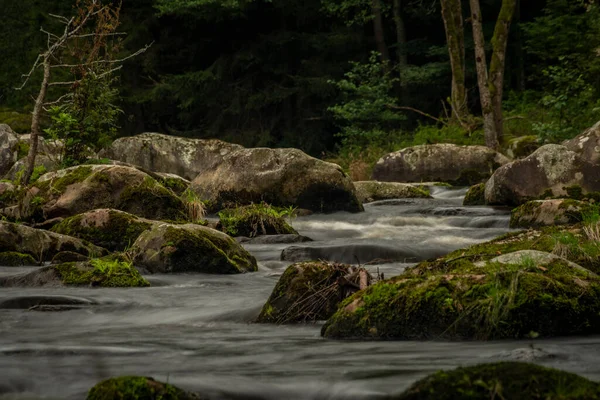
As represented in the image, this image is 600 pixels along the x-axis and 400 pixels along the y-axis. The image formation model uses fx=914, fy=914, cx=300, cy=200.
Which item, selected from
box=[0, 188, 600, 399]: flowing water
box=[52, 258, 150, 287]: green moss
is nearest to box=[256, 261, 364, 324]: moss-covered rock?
box=[0, 188, 600, 399]: flowing water

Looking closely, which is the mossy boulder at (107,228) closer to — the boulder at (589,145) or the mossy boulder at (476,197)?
the mossy boulder at (476,197)

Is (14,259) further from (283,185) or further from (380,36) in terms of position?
(380,36)

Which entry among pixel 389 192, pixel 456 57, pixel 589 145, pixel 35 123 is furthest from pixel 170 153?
pixel 589 145

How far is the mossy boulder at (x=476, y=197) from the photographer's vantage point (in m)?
15.8

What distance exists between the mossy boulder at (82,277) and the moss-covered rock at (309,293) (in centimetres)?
244

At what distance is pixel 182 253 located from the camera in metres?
9.55

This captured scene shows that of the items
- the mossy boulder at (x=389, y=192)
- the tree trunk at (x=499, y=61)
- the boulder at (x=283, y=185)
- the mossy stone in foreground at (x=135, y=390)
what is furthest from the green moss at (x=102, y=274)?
the tree trunk at (x=499, y=61)

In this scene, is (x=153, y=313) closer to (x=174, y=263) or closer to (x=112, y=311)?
(x=112, y=311)

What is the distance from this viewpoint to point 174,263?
9.53m

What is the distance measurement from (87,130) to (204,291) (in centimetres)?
746

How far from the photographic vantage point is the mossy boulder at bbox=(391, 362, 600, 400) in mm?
3514

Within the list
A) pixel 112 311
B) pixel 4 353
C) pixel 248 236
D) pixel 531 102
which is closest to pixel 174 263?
pixel 112 311

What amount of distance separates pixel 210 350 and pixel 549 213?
7301mm

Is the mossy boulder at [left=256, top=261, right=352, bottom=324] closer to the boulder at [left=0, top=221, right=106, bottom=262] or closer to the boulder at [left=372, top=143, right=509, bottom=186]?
the boulder at [left=0, top=221, right=106, bottom=262]
